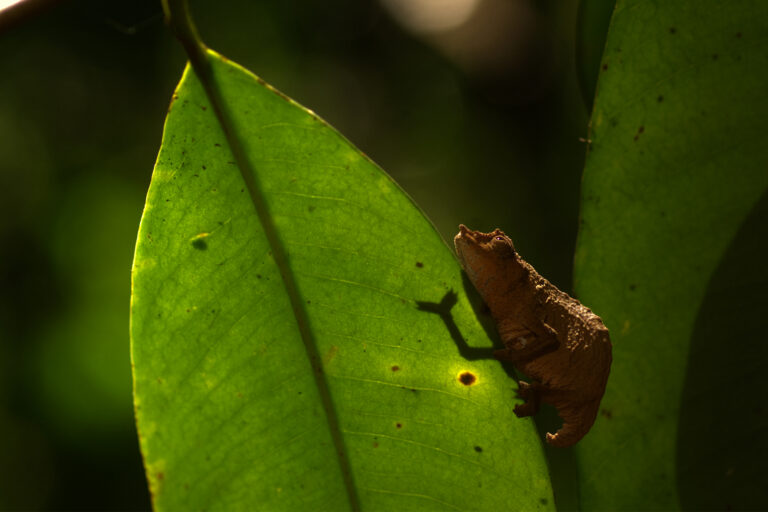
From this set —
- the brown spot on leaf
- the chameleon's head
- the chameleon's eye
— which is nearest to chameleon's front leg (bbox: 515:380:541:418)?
the brown spot on leaf

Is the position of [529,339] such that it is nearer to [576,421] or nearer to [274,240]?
[576,421]

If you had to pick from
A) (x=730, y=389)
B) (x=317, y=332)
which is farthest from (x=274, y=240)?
(x=730, y=389)

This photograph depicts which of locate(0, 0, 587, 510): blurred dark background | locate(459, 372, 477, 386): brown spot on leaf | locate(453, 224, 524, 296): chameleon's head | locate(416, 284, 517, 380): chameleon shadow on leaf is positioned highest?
locate(0, 0, 587, 510): blurred dark background

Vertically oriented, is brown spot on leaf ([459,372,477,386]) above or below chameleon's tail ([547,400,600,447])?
below

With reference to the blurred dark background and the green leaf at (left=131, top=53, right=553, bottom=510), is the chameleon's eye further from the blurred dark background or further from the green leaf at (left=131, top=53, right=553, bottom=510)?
the blurred dark background

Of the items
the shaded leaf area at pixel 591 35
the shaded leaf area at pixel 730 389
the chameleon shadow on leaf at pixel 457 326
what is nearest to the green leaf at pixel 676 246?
the shaded leaf area at pixel 730 389

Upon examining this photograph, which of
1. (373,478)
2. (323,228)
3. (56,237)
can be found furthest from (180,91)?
(56,237)

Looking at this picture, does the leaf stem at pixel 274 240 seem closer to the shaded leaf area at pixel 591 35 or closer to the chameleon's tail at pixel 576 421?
the chameleon's tail at pixel 576 421
